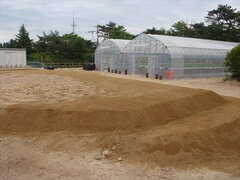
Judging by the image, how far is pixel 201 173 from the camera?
511 cm

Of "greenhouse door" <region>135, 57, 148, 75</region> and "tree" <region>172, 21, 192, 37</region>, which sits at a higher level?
"tree" <region>172, 21, 192, 37</region>

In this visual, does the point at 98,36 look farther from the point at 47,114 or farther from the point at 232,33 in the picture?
the point at 47,114

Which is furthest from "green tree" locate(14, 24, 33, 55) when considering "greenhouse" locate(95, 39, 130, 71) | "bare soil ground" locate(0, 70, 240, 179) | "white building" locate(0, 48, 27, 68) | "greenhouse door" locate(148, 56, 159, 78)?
"bare soil ground" locate(0, 70, 240, 179)

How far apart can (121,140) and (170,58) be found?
53.6 feet

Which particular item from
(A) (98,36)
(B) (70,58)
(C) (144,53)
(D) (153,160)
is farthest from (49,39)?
(D) (153,160)

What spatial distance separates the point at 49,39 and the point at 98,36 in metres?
13.4

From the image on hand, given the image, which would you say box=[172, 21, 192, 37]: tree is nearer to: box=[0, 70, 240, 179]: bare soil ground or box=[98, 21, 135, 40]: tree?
box=[98, 21, 135, 40]: tree

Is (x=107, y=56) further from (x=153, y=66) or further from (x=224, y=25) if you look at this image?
(x=224, y=25)

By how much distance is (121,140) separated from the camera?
249 inches

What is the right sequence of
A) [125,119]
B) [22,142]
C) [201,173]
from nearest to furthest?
1. [201,173]
2. [22,142]
3. [125,119]

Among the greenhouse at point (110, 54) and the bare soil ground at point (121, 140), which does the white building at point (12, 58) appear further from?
the bare soil ground at point (121, 140)

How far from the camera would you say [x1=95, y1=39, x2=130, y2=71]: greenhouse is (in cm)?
2876

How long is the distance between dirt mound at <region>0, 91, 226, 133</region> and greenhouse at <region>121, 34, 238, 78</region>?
1374 cm

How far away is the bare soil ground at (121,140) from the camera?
5.17m
